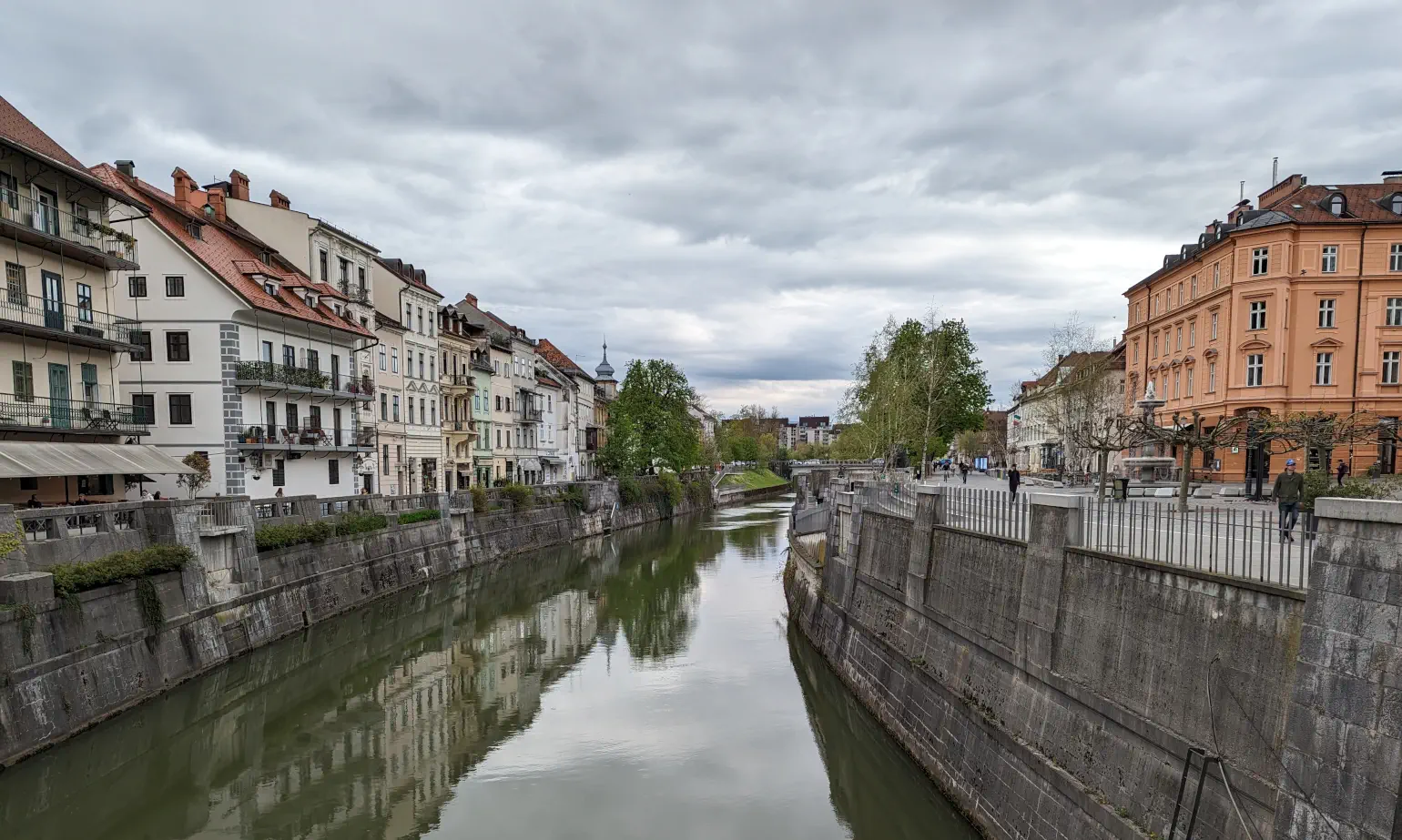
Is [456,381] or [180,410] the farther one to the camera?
[456,381]

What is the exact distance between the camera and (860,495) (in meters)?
20.8

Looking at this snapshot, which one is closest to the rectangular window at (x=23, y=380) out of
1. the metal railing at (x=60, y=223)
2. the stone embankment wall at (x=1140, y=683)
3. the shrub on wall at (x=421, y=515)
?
the metal railing at (x=60, y=223)

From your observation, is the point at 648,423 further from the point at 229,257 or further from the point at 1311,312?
the point at 1311,312

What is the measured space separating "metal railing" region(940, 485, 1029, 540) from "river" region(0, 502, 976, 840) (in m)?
4.35

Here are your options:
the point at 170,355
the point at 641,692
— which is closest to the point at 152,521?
the point at 641,692

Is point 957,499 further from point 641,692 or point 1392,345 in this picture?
point 1392,345

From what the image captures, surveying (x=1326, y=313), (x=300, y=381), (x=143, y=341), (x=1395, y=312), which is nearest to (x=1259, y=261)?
(x=1326, y=313)

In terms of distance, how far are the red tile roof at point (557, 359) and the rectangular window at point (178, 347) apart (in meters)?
45.4

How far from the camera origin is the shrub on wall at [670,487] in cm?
6209

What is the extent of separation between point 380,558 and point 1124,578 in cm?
2578

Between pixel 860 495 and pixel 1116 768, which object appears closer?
pixel 1116 768

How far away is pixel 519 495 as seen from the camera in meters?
40.9

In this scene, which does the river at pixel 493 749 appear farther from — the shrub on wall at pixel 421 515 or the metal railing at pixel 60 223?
the metal railing at pixel 60 223

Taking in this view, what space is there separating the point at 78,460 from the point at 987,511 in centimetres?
2225
